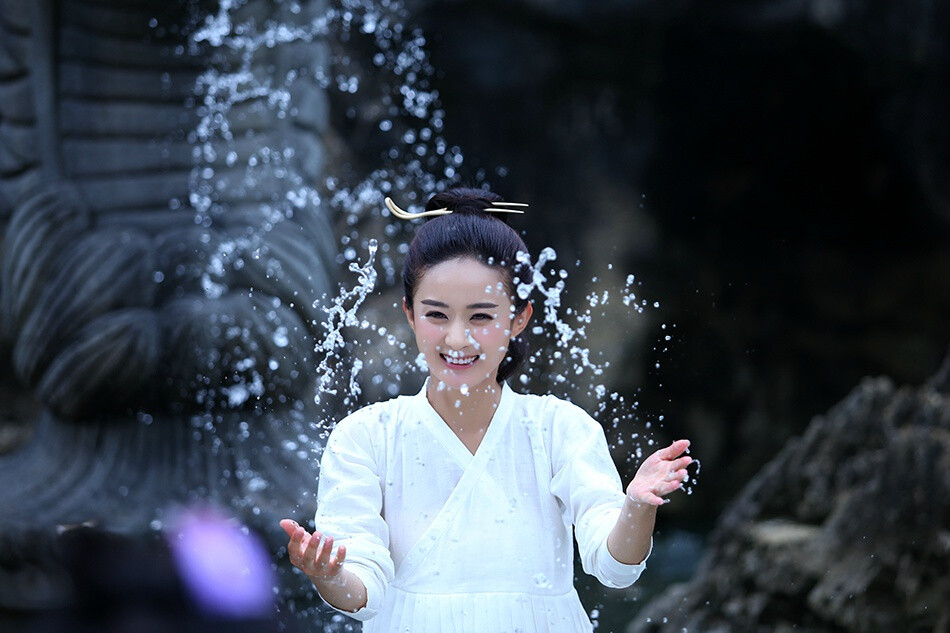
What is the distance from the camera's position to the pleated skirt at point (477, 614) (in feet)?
4.24

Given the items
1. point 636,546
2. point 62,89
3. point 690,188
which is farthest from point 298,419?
point 690,188

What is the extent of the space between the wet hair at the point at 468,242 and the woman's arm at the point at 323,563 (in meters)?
0.41

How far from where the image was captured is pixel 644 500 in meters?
1.16

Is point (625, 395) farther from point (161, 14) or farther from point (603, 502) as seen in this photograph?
point (603, 502)

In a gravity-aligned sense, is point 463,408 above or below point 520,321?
below

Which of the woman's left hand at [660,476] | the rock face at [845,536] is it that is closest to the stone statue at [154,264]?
the rock face at [845,536]

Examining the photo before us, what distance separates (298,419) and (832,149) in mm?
3725

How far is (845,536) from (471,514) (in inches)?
78.2

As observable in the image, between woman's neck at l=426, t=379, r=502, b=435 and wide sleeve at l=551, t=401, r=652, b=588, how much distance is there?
0.34ft

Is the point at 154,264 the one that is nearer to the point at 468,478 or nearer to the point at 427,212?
the point at 427,212

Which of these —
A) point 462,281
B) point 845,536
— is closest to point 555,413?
point 462,281

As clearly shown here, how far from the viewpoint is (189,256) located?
3.41m

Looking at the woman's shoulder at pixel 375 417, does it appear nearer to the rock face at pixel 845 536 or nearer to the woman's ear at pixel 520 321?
the woman's ear at pixel 520 321

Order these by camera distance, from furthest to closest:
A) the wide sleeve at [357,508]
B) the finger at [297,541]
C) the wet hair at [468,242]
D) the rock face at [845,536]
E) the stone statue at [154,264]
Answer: the stone statue at [154,264], the rock face at [845,536], the wet hair at [468,242], the wide sleeve at [357,508], the finger at [297,541]
